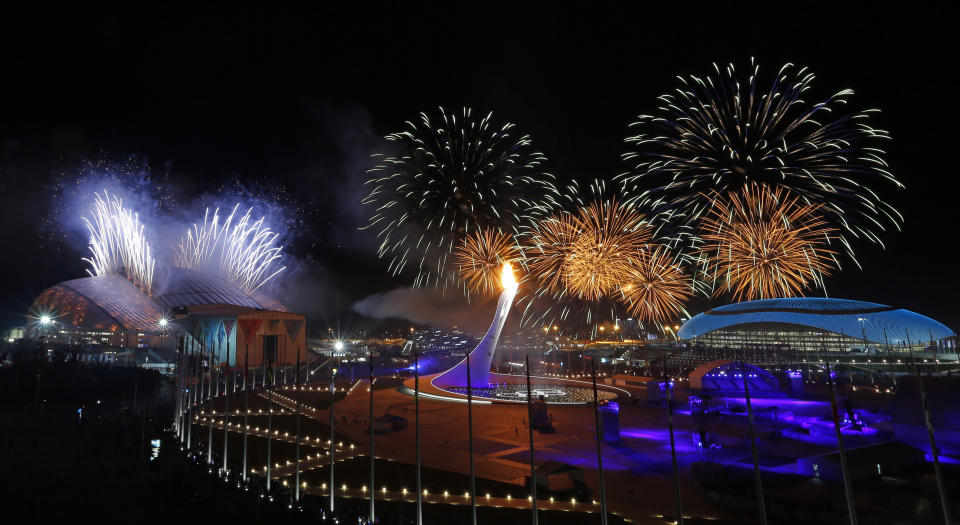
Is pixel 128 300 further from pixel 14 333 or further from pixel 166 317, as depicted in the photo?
pixel 14 333

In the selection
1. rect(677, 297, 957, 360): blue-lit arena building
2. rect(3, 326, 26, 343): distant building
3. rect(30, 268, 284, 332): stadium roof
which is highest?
rect(30, 268, 284, 332): stadium roof

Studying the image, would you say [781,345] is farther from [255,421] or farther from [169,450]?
[169,450]

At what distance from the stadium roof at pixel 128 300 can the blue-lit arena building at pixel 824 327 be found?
77.0 metres

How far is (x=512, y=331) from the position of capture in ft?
554

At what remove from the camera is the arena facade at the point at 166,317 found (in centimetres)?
7731

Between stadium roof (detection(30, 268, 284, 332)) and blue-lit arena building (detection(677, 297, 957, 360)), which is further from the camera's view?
stadium roof (detection(30, 268, 284, 332))

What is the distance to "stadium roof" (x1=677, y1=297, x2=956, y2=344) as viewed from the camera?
69438 mm

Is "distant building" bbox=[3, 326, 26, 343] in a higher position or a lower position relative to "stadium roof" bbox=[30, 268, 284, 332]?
lower

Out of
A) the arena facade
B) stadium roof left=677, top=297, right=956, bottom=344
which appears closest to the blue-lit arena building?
stadium roof left=677, top=297, right=956, bottom=344

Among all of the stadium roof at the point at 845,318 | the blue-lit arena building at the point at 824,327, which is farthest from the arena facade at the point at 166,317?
the stadium roof at the point at 845,318

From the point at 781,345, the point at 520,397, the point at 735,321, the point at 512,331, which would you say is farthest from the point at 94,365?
the point at 512,331

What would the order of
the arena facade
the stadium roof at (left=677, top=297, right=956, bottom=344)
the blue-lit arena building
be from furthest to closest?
1. the arena facade
2. the stadium roof at (left=677, top=297, right=956, bottom=344)
3. the blue-lit arena building

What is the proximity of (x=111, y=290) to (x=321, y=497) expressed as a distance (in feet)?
281

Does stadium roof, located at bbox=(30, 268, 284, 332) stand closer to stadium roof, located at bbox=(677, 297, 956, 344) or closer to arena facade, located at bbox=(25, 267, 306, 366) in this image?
arena facade, located at bbox=(25, 267, 306, 366)
